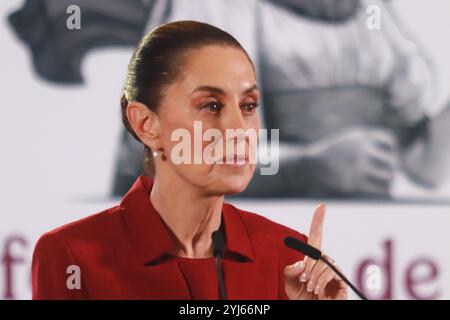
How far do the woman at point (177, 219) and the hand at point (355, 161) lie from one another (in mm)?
148

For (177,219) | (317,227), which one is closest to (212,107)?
(177,219)

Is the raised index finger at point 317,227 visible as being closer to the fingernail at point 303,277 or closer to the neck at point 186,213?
the fingernail at point 303,277

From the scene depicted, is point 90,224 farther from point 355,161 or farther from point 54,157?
point 355,161

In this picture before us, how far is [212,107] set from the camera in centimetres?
164

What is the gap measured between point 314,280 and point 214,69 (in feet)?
1.71

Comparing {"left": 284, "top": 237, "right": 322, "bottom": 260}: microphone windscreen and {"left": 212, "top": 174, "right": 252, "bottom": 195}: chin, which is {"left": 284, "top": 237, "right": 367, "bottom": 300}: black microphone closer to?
{"left": 284, "top": 237, "right": 322, "bottom": 260}: microphone windscreen

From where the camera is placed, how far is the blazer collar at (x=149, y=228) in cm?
166

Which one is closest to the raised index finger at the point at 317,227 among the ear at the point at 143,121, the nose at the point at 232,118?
the nose at the point at 232,118

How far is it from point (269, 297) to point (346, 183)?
0.34m

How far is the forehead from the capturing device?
1631mm

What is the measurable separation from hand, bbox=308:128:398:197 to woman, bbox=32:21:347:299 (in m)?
0.15

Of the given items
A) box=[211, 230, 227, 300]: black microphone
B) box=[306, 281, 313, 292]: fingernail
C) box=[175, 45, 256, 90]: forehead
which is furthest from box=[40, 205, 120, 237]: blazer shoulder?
box=[306, 281, 313, 292]: fingernail

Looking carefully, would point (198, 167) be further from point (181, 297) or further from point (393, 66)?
point (393, 66)

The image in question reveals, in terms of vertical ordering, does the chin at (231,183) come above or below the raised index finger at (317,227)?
above
